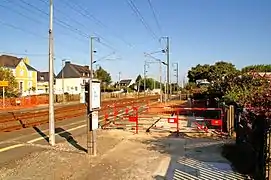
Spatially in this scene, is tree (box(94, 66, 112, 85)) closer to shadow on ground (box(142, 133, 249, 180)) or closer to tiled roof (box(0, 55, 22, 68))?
tiled roof (box(0, 55, 22, 68))

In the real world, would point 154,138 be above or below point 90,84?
below

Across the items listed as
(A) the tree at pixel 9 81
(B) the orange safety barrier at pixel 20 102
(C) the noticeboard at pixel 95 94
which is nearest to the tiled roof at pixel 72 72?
(B) the orange safety barrier at pixel 20 102

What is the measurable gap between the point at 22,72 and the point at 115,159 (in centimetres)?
7101

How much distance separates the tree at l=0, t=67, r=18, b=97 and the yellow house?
53.1 feet

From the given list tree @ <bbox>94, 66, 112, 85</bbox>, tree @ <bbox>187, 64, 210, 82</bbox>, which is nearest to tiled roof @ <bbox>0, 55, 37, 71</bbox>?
tree @ <bbox>94, 66, 112, 85</bbox>

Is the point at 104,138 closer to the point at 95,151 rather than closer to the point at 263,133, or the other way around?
the point at 95,151

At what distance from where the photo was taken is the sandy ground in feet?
27.3

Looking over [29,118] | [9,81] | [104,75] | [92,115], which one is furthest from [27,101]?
[104,75]

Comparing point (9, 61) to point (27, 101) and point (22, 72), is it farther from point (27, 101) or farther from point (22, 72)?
point (27, 101)

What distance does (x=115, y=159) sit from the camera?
33.2 ft

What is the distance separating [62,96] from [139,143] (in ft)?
173

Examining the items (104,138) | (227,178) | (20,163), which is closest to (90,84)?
(20,163)

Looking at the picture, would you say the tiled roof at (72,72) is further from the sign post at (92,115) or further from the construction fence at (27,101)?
the sign post at (92,115)

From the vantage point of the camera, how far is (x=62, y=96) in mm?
63906
